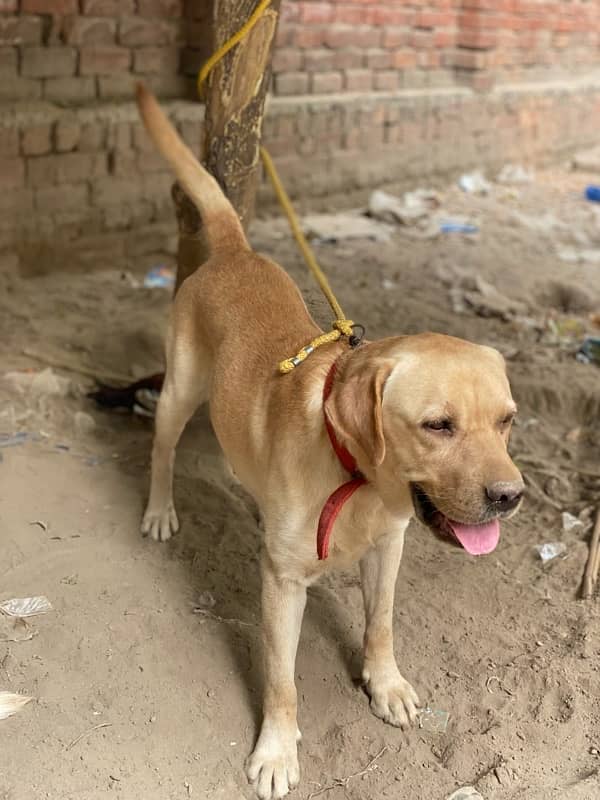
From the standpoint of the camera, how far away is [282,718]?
2590 mm

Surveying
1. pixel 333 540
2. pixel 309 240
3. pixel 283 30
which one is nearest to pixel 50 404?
pixel 333 540

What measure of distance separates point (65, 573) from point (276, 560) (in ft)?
3.50

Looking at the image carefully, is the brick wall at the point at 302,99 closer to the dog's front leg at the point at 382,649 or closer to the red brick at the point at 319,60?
the red brick at the point at 319,60

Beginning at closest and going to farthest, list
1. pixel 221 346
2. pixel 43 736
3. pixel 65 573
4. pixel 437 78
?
pixel 43 736
pixel 221 346
pixel 65 573
pixel 437 78

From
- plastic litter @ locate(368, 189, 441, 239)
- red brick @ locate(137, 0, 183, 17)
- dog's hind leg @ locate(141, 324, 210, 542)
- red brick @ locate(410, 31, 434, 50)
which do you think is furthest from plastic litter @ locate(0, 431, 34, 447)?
red brick @ locate(410, 31, 434, 50)

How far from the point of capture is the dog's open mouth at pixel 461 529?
2.14 m

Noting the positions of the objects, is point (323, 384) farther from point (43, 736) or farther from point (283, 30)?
point (283, 30)

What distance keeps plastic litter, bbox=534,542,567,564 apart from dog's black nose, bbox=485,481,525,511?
5.15ft

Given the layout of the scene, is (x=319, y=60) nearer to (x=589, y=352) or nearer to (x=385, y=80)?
(x=385, y=80)

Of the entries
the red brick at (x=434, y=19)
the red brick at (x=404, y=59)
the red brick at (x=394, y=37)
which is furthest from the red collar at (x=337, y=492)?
the red brick at (x=434, y=19)

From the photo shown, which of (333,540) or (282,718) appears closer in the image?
(333,540)

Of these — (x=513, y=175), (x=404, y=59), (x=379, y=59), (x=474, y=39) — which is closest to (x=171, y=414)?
(x=379, y=59)

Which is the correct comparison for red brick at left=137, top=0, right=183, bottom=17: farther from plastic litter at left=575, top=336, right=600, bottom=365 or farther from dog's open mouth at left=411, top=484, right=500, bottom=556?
dog's open mouth at left=411, top=484, right=500, bottom=556

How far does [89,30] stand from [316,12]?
2425 mm
